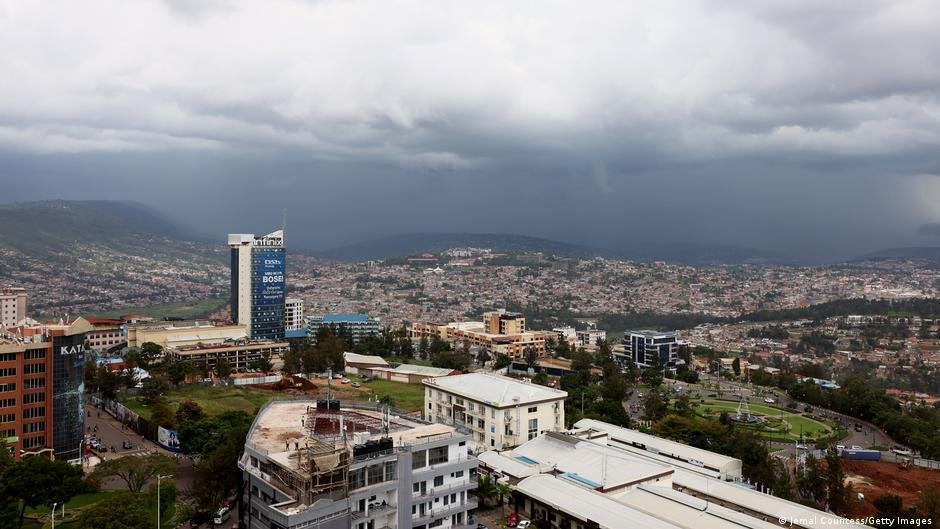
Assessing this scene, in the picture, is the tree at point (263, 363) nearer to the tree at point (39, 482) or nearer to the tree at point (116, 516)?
the tree at point (39, 482)

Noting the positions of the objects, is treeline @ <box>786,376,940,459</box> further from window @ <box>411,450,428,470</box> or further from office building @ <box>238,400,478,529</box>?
window @ <box>411,450,428,470</box>

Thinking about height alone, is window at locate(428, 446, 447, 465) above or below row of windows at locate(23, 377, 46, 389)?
→ below

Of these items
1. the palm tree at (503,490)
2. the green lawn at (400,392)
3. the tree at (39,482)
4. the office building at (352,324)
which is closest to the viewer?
the tree at (39,482)

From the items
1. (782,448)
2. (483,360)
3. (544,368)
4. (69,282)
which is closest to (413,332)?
(483,360)

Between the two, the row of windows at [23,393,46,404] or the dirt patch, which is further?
the dirt patch

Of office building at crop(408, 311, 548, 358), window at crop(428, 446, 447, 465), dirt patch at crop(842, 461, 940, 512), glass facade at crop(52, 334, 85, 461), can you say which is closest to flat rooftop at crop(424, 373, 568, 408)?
window at crop(428, 446, 447, 465)

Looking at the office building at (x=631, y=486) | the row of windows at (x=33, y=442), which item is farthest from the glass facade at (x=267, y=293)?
the office building at (x=631, y=486)
